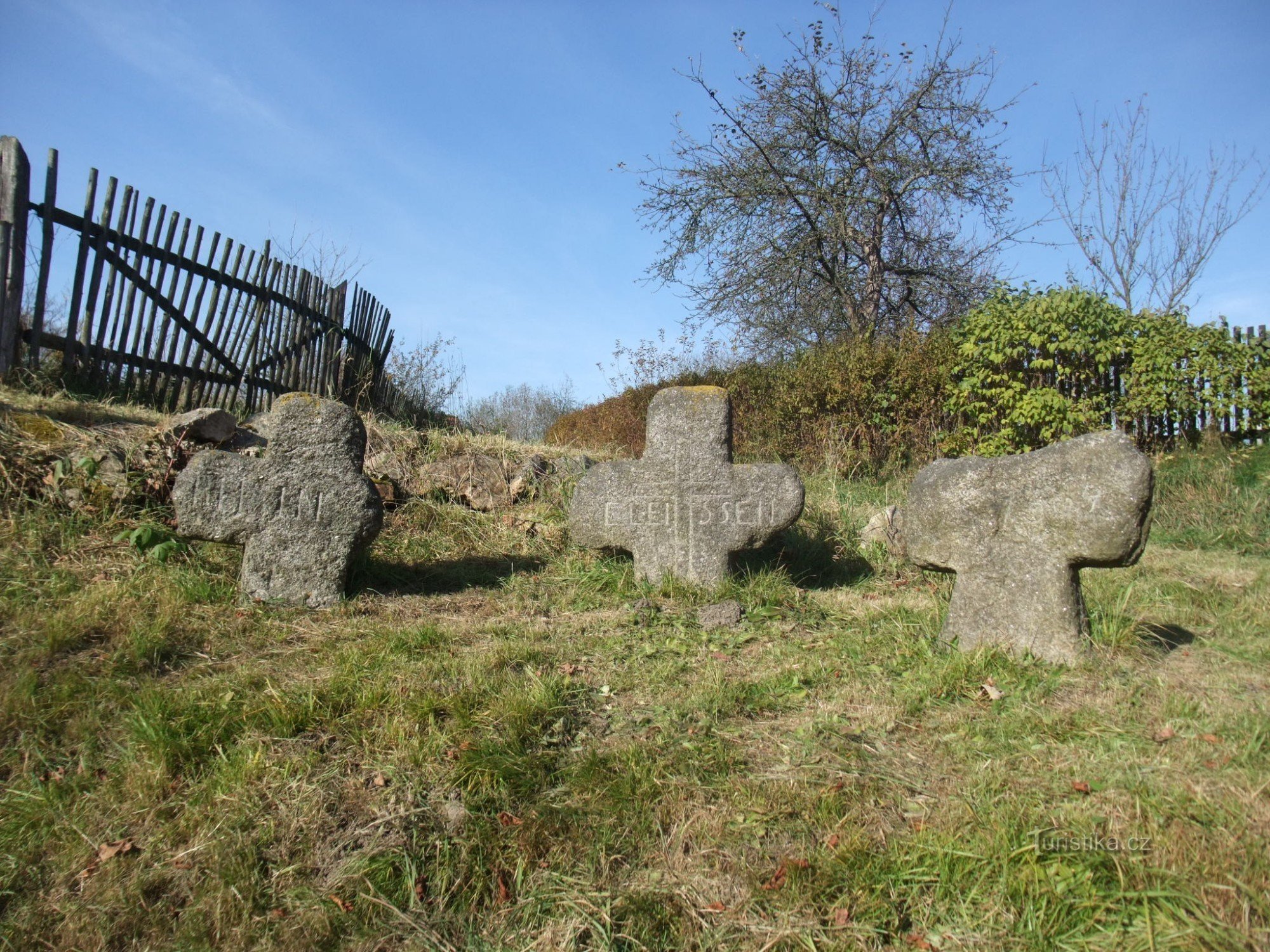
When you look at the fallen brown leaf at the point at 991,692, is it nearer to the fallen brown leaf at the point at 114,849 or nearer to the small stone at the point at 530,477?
the fallen brown leaf at the point at 114,849

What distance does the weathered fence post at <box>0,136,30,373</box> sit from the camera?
22.4 feet

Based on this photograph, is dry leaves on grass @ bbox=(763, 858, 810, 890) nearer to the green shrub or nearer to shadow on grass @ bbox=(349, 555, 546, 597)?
shadow on grass @ bbox=(349, 555, 546, 597)

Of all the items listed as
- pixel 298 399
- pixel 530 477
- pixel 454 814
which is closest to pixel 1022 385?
pixel 530 477

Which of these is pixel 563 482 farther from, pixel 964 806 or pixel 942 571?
pixel 964 806

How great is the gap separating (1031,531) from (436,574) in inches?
150

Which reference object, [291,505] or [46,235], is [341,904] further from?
[46,235]

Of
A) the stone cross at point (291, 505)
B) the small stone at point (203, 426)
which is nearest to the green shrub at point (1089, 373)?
the stone cross at point (291, 505)

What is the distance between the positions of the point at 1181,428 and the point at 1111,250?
30.0 feet

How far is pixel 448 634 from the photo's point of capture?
4.36m

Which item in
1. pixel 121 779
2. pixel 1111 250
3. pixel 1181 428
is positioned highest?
pixel 1111 250

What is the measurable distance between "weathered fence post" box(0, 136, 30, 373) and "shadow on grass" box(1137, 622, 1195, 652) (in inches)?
339

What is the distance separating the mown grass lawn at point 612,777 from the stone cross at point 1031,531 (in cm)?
21

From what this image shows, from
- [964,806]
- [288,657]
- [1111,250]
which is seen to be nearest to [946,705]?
[964,806]

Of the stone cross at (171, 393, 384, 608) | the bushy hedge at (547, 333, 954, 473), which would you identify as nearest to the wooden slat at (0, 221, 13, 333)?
the stone cross at (171, 393, 384, 608)
